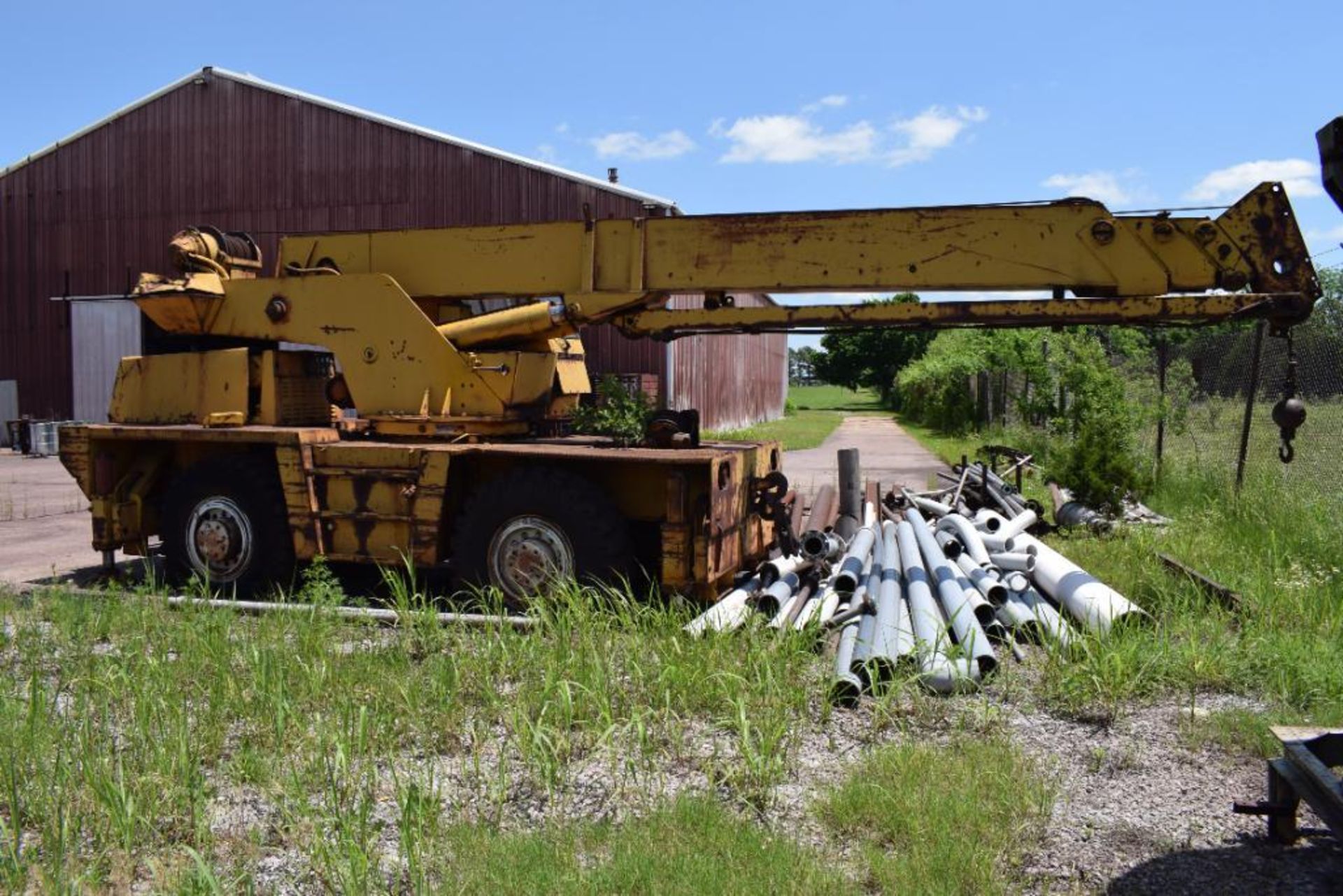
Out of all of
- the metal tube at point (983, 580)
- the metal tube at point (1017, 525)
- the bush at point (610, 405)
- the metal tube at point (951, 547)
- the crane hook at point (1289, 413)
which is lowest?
the metal tube at point (983, 580)

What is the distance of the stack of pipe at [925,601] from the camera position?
5.45 m

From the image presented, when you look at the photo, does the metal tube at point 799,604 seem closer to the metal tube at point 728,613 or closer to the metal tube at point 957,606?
the metal tube at point 728,613

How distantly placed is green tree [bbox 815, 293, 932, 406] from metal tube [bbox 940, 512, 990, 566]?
5473cm

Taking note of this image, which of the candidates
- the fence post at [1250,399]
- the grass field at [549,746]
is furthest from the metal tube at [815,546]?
the fence post at [1250,399]

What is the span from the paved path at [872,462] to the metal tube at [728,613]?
168 inches

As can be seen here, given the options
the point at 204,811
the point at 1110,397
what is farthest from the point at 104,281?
the point at 204,811

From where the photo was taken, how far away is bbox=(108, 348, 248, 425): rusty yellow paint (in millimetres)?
8188

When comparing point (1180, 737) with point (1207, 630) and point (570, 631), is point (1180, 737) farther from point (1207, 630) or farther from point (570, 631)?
point (570, 631)

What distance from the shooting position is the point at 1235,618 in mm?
6398

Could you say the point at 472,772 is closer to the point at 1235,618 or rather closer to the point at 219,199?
the point at 1235,618

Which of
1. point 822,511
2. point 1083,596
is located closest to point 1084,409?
point 822,511

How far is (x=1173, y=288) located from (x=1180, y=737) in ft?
9.61

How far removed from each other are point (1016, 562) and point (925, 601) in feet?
4.48

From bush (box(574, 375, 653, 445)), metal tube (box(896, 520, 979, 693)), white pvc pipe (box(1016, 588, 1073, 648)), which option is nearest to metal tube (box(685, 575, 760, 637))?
metal tube (box(896, 520, 979, 693))
